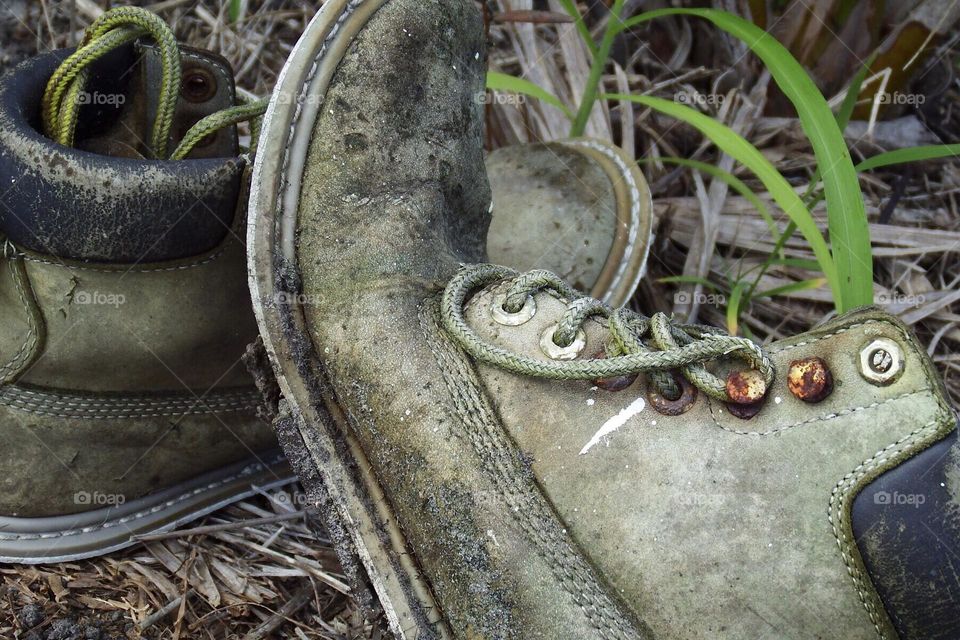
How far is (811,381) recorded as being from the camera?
1.12 meters

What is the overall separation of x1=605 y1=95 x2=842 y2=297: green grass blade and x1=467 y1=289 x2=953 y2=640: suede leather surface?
1.50ft

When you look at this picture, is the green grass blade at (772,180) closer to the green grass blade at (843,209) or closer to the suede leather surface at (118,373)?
the green grass blade at (843,209)

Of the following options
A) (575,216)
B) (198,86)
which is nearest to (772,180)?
(575,216)

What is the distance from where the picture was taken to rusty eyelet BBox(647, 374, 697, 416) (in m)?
1.20

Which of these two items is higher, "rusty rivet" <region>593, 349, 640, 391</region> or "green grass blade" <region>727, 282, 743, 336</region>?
"rusty rivet" <region>593, 349, 640, 391</region>

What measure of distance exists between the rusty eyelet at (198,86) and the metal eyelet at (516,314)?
0.64 metres

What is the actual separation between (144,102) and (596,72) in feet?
3.05

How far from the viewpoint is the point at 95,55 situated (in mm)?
1373

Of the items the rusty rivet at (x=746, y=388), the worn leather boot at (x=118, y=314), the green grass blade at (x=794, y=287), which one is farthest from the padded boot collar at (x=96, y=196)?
the green grass blade at (x=794, y=287)

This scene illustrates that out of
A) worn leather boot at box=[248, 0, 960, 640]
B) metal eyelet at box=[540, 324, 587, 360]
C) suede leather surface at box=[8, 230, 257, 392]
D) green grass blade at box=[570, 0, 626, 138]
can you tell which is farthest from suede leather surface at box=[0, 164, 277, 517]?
green grass blade at box=[570, 0, 626, 138]

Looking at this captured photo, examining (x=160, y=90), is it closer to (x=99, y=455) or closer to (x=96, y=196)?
(x=96, y=196)

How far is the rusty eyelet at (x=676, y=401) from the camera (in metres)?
1.20

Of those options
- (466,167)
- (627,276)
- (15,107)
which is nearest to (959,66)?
(627,276)

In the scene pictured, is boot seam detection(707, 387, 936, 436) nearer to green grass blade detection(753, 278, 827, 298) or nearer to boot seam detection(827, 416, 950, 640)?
boot seam detection(827, 416, 950, 640)
